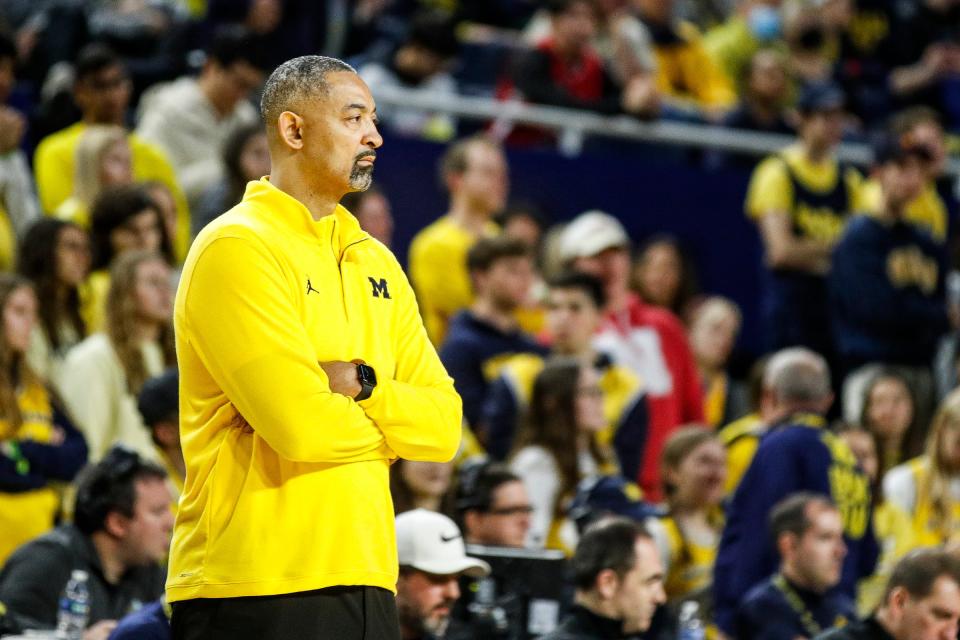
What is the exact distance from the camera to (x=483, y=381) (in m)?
8.12

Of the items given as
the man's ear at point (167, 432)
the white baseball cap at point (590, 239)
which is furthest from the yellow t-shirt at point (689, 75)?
the man's ear at point (167, 432)

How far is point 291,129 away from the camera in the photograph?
3445 mm

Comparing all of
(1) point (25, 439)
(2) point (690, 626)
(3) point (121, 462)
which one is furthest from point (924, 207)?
(3) point (121, 462)

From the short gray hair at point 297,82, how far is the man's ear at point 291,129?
2cm

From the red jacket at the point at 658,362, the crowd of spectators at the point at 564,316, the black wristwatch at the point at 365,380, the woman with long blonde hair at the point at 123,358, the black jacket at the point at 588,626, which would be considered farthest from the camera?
the red jacket at the point at 658,362

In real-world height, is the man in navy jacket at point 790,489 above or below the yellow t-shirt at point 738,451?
below

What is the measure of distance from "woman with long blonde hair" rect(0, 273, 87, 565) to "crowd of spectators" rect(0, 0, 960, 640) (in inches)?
0.5

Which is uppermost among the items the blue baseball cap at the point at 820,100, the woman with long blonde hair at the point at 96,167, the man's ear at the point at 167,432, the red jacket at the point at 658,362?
the blue baseball cap at the point at 820,100

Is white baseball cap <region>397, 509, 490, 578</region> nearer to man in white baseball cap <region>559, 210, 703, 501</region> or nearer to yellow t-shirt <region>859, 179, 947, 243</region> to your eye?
man in white baseball cap <region>559, 210, 703, 501</region>

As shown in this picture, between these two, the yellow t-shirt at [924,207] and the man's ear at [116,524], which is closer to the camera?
the man's ear at [116,524]

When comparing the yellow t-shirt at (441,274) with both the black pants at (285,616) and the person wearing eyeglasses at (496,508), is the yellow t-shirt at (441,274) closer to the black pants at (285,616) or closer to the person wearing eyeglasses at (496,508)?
the person wearing eyeglasses at (496,508)

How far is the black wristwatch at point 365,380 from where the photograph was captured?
134 inches

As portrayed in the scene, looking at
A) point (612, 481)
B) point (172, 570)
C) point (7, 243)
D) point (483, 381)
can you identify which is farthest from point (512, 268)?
point (172, 570)

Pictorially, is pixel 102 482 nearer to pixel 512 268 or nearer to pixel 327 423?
pixel 327 423
